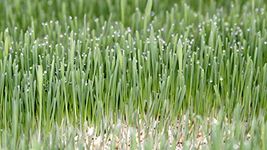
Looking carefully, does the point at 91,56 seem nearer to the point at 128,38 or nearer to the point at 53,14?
the point at 128,38

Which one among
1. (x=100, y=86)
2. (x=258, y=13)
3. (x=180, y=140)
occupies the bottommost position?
(x=180, y=140)

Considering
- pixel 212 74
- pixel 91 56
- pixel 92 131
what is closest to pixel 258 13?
pixel 212 74

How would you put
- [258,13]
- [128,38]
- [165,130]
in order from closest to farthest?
[165,130] < [128,38] < [258,13]

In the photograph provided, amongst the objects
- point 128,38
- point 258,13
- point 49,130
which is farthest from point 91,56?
point 258,13

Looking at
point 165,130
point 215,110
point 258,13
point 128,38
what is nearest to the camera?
point 165,130

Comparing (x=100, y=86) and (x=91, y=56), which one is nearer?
(x=100, y=86)

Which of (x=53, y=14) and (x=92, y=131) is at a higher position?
(x=53, y=14)

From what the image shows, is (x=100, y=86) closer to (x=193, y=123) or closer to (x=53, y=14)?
(x=193, y=123)
